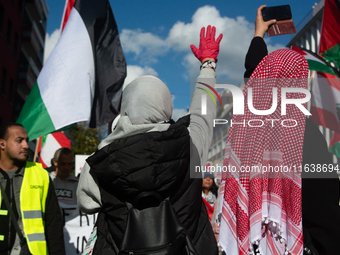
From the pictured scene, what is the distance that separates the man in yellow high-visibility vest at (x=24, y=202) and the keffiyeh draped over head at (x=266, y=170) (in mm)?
1946

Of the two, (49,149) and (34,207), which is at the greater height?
(49,149)

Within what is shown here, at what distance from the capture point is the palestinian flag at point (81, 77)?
206 inches

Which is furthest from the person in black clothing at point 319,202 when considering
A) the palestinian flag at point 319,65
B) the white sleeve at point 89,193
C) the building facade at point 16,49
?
the building facade at point 16,49

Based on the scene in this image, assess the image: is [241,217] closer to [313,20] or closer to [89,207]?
[89,207]

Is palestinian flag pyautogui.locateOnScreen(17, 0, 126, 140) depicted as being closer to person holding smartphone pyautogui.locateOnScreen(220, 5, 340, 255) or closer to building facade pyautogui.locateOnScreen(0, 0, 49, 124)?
person holding smartphone pyautogui.locateOnScreen(220, 5, 340, 255)

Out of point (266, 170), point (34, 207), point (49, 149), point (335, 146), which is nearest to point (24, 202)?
point (34, 207)

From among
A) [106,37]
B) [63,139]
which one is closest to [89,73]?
[106,37]

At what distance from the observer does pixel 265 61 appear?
2314 millimetres

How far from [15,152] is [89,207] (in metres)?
1.85

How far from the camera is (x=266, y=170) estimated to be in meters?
2.11

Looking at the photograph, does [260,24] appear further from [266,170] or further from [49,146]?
[49,146]

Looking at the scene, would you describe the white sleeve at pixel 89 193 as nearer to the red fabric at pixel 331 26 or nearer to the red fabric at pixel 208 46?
the red fabric at pixel 208 46

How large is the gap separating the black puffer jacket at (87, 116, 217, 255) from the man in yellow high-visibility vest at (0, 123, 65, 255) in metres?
1.58

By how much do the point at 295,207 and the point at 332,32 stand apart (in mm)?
7455
